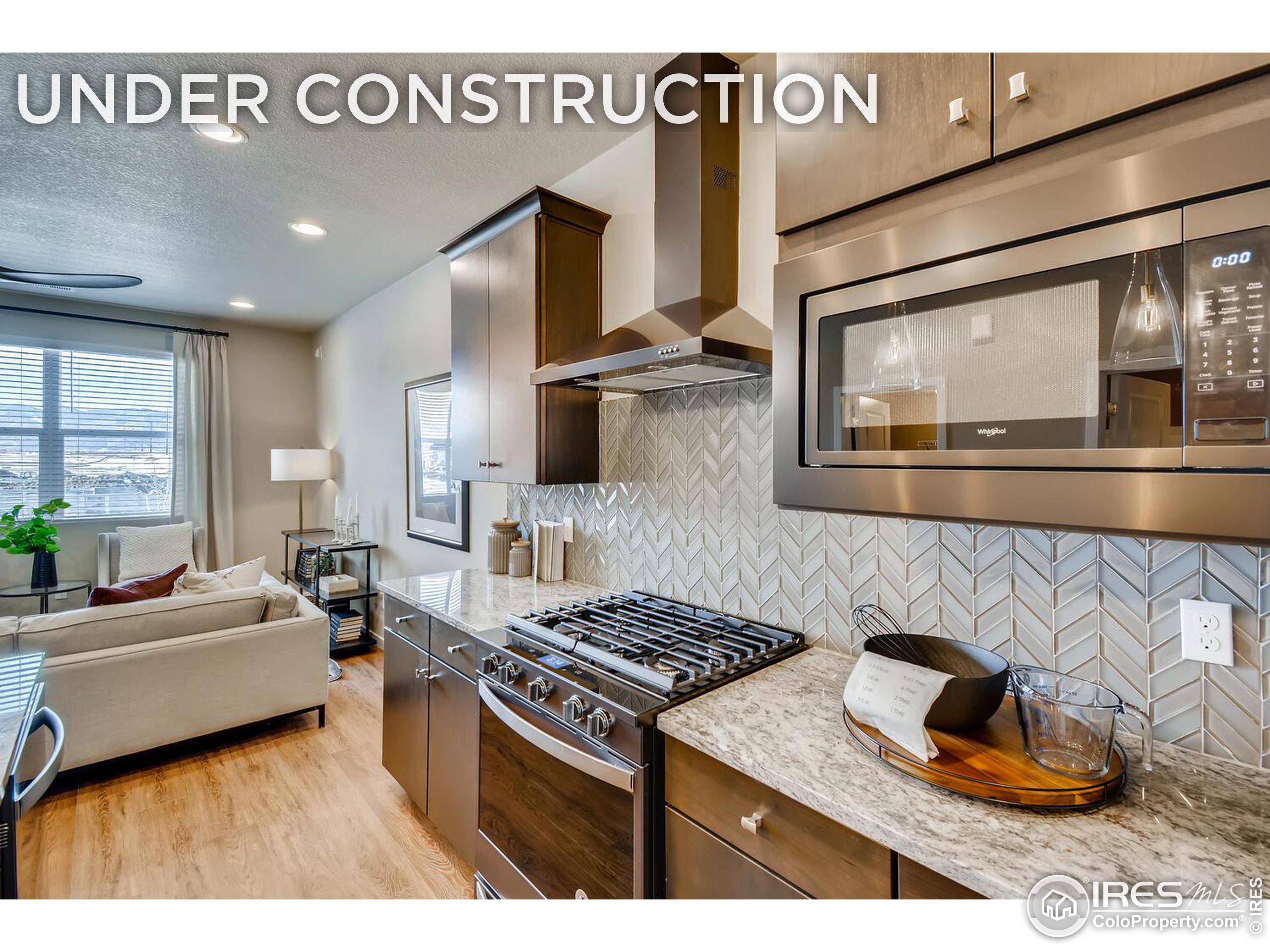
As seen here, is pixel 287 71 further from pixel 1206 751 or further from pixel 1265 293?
pixel 1206 751

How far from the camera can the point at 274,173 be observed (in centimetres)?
243

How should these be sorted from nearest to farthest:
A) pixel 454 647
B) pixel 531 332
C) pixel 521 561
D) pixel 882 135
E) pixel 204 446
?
pixel 882 135, pixel 454 647, pixel 531 332, pixel 521 561, pixel 204 446

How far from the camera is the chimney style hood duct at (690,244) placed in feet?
5.27

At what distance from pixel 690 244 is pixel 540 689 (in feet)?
4.40

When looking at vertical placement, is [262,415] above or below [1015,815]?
above

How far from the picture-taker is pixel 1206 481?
72 cm

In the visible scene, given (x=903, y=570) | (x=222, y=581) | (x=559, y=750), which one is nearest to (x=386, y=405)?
(x=222, y=581)

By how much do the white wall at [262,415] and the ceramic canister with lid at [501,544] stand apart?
12.2ft

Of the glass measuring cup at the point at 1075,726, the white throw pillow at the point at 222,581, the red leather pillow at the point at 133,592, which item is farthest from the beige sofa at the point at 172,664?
the glass measuring cup at the point at 1075,726

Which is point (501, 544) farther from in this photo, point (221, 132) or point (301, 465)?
point (301, 465)

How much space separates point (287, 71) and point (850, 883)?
2.56m

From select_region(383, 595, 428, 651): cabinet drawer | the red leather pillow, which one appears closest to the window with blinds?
the red leather pillow

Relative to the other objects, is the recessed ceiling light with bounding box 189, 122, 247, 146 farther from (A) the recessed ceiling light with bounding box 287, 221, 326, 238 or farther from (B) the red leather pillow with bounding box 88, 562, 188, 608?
(B) the red leather pillow with bounding box 88, 562, 188, 608
